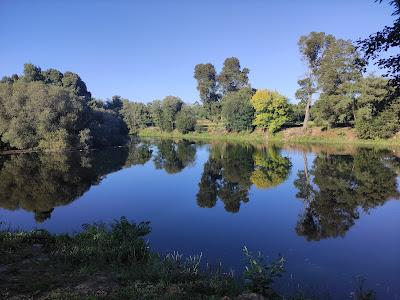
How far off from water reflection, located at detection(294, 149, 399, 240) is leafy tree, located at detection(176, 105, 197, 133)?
231 ft

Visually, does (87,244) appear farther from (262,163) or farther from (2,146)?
(2,146)

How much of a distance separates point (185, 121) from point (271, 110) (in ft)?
106

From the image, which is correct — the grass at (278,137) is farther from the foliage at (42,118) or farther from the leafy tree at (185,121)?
the foliage at (42,118)

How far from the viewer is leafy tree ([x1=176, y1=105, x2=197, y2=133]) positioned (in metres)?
108

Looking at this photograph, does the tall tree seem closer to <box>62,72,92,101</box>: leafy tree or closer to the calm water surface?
the calm water surface

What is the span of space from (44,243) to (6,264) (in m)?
2.56

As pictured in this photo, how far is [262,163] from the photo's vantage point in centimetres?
4197

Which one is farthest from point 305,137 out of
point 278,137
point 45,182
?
point 45,182

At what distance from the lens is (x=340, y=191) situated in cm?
2512

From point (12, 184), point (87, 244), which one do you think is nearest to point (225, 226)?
point (87, 244)

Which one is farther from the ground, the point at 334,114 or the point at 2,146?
the point at 334,114

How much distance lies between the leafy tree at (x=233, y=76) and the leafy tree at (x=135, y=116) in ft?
111

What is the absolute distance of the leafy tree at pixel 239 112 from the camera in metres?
89.1

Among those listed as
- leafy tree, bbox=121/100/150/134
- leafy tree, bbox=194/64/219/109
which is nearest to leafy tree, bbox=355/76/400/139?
leafy tree, bbox=194/64/219/109
